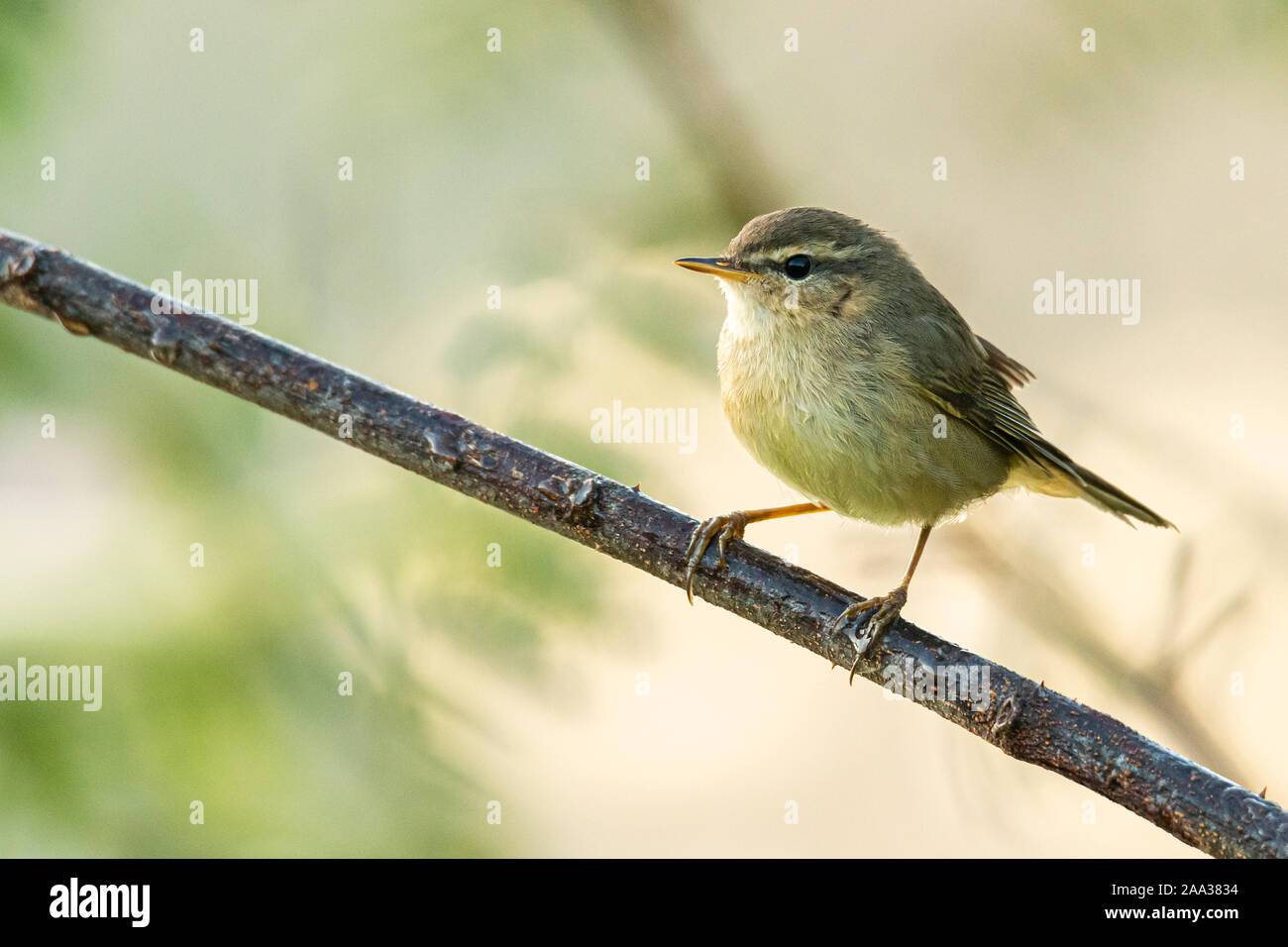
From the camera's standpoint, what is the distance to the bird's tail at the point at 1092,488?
3688 mm

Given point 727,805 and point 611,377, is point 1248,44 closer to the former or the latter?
point 611,377

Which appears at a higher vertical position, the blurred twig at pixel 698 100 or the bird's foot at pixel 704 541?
the blurred twig at pixel 698 100

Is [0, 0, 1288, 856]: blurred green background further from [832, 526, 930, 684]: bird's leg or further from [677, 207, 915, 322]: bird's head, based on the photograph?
[832, 526, 930, 684]: bird's leg

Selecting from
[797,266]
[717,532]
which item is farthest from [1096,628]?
[797,266]

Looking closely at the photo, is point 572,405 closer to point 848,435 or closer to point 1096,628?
point 848,435

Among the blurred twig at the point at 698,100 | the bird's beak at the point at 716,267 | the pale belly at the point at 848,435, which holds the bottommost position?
the pale belly at the point at 848,435

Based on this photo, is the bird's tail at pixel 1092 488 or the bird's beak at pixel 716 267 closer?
the bird's beak at pixel 716 267

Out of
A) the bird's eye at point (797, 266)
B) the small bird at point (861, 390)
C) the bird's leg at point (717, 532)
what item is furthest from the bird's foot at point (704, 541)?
the bird's eye at point (797, 266)

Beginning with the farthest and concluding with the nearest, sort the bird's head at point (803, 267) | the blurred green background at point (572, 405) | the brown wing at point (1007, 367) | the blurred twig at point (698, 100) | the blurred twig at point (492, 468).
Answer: the brown wing at point (1007, 367), the bird's head at point (803, 267), the blurred twig at point (698, 100), the blurred green background at point (572, 405), the blurred twig at point (492, 468)

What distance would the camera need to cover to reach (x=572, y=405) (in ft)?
11.0

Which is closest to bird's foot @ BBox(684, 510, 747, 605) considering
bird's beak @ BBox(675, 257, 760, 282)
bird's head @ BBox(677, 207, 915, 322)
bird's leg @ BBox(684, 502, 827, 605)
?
bird's leg @ BBox(684, 502, 827, 605)

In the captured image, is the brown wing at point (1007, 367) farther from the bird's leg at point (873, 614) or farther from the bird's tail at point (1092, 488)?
the bird's leg at point (873, 614)

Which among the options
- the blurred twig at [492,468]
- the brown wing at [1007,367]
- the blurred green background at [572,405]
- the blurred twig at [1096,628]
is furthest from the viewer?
the brown wing at [1007,367]

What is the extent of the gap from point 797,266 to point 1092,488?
126 cm
